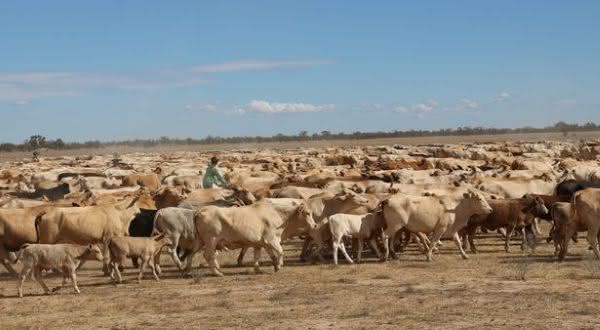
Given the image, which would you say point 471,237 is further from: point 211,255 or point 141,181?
point 141,181

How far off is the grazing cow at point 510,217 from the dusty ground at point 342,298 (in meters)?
1.78

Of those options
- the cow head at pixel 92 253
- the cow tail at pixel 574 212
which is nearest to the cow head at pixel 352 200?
the cow tail at pixel 574 212

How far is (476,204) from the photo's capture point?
→ 17.2 metres

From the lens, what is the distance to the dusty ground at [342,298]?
1053 centimetres

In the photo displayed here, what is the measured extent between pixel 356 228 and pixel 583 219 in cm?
446

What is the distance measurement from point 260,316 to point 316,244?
6.16 m

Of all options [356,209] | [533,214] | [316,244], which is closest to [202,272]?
[316,244]

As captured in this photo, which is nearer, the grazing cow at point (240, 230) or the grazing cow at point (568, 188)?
the grazing cow at point (240, 230)

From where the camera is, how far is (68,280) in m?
14.7

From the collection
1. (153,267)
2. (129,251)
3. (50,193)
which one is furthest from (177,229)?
(50,193)

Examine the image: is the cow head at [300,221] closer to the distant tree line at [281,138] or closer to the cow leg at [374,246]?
the cow leg at [374,246]

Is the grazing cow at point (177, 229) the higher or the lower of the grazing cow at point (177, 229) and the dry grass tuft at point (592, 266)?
the higher

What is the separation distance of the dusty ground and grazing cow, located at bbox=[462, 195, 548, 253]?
178 cm

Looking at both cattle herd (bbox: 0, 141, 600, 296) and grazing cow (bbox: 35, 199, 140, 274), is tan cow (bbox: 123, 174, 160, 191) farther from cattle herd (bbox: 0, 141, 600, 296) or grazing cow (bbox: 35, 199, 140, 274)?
grazing cow (bbox: 35, 199, 140, 274)
